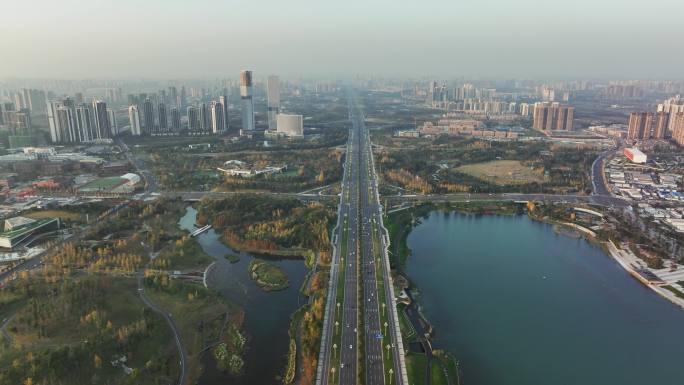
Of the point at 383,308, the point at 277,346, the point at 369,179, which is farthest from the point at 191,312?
the point at 369,179

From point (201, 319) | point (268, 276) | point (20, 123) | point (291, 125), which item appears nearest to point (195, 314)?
point (201, 319)

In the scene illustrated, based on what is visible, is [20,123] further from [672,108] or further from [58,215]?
[672,108]

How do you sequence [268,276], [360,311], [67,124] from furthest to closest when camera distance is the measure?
[67,124], [268,276], [360,311]

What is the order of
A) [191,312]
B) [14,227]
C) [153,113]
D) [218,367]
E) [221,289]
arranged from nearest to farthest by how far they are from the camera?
[218,367] < [191,312] < [221,289] < [14,227] < [153,113]

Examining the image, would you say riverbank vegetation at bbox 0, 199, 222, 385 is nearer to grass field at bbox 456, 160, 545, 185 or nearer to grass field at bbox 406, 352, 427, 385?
grass field at bbox 406, 352, 427, 385

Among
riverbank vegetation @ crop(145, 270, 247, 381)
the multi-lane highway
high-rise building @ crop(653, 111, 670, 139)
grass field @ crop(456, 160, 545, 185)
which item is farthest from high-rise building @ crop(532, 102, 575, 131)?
riverbank vegetation @ crop(145, 270, 247, 381)

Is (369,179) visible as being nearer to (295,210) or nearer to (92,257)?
(295,210)
